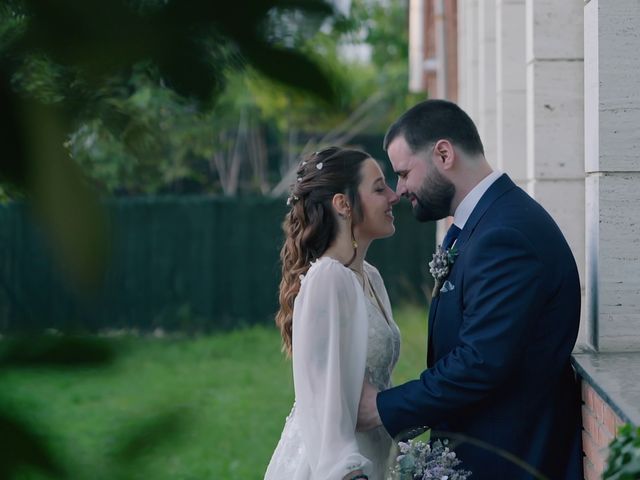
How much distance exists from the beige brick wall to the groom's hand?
0.65 metres

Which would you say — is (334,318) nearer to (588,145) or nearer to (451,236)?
(451,236)

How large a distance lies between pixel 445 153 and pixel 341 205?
15.6 inches

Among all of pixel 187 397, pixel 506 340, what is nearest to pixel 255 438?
pixel 506 340

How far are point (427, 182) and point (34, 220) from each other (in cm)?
266

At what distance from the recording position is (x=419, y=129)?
339 cm

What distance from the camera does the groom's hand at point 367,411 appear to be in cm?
329

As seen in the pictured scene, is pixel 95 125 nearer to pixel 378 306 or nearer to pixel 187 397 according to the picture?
pixel 187 397

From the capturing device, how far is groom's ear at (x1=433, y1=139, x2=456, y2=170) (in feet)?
11.1

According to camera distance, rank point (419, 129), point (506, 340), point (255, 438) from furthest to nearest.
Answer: point (255, 438) < point (419, 129) < point (506, 340)

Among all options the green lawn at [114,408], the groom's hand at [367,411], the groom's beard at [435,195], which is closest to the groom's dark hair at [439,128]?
the groom's beard at [435,195]

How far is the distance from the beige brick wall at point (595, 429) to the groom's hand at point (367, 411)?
649mm

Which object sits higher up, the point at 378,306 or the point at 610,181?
the point at 610,181

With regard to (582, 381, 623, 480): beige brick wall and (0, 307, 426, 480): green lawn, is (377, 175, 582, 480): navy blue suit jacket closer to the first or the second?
(582, 381, 623, 480): beige brick wall

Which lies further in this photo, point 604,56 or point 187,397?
point 604,56
